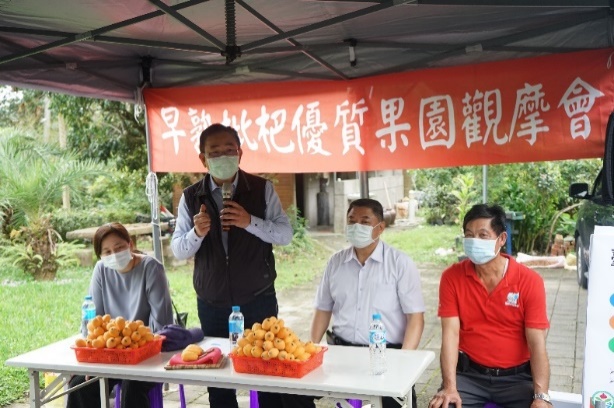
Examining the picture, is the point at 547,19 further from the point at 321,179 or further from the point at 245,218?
the point at 321,179

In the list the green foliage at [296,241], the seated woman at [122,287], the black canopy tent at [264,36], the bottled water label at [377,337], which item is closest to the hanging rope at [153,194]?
the black canopy tent at [264,36]

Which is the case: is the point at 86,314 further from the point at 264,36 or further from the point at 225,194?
the point at 264,36

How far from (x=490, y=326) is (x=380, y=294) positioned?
579 mm

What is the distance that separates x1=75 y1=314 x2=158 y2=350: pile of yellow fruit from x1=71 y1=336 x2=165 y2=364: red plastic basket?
0.02 m

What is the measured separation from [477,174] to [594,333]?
36.6ft

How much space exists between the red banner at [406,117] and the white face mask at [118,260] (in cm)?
160

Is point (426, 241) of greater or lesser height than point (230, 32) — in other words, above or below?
below

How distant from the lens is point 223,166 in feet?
11.6

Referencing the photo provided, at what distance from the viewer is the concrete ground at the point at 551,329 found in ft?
15.6

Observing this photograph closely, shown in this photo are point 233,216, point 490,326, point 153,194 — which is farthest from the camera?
point 153,194

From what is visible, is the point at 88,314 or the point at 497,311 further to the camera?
the point at 88,314

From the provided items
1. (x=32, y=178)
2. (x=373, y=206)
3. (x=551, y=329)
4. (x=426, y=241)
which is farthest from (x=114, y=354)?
(x=426, y=241)

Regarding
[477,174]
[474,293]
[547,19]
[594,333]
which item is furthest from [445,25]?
[477,174]

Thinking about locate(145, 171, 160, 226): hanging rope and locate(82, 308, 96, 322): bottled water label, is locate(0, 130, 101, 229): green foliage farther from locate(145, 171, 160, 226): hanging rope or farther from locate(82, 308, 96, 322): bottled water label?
locate(82, 308, 96, 322): bottled water label
